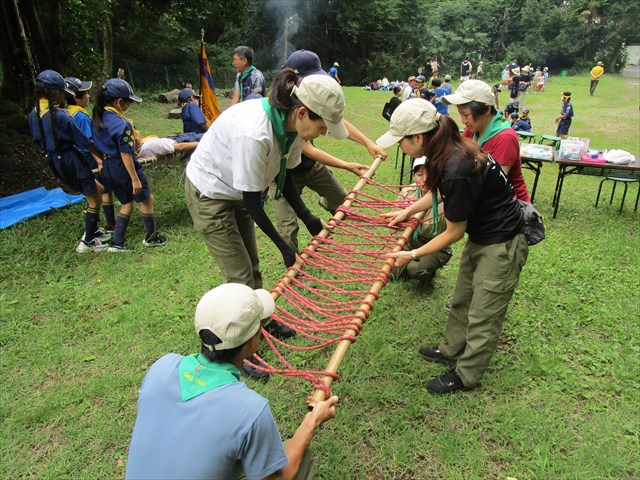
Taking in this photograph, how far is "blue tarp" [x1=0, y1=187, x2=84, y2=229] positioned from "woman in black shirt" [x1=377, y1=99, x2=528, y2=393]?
166 inches

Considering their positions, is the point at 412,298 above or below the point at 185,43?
below

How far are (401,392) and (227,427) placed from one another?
1.76m

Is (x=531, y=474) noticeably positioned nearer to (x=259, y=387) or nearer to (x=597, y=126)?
(x=259, y=387)

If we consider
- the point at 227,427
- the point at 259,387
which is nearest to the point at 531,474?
the point at 259,387

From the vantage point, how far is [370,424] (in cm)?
258

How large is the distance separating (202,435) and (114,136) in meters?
3.48

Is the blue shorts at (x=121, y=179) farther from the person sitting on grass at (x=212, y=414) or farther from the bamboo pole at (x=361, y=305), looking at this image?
the person sitting on grass at (x=212, y=414)

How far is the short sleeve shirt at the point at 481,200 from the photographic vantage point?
212 cm

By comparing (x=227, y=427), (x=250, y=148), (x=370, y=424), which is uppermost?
(x=250, y=148)

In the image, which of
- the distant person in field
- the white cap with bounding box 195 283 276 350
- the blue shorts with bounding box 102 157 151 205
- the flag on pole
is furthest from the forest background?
the white cap with bounding box 195 283 276 350

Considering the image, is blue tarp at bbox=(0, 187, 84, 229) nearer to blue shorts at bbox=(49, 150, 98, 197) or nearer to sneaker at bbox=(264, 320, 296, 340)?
blue shorts at bbox=(49, 150, 98, 197)

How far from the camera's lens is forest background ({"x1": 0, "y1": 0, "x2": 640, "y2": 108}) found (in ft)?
63.9

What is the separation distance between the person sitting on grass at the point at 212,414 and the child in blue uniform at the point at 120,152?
3154 millimetres

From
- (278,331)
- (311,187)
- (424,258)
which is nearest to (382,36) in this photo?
(311,187)
